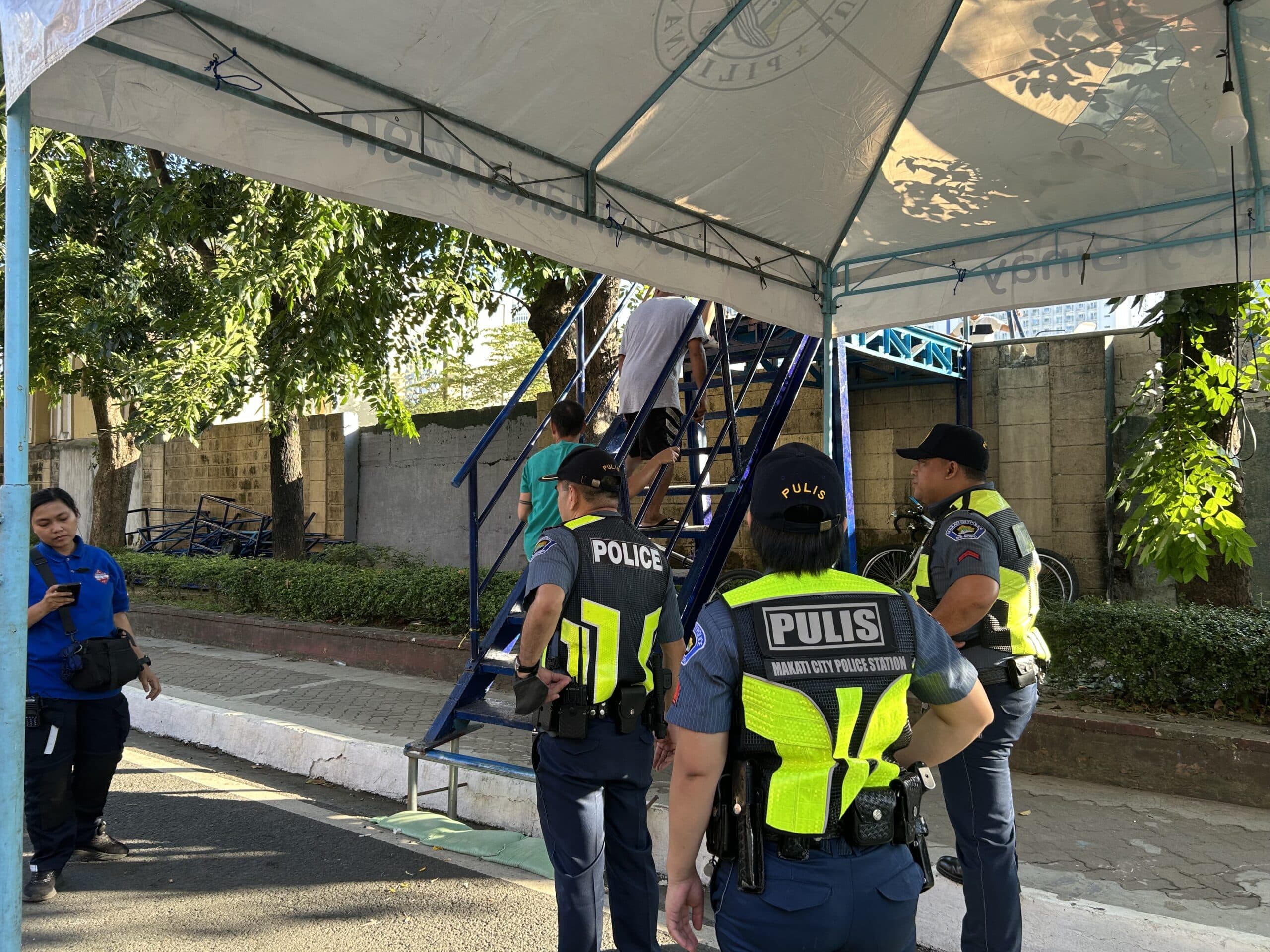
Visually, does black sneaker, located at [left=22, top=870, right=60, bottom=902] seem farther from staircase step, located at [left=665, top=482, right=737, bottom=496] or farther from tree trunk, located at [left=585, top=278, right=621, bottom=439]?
tree trunk, located at [left=585, top=278, right=621, bottom=439]

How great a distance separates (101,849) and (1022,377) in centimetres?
955

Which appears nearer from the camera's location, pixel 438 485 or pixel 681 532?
pixel 681 532

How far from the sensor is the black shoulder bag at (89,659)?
4.38 metres

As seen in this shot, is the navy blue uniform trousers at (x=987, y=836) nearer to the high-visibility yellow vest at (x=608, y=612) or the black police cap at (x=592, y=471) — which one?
the high-visibility yellow vest at (x=608, y=612)

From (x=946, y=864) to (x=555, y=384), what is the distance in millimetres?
6489

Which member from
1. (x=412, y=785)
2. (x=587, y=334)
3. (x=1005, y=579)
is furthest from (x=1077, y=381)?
(x=412, y=785)

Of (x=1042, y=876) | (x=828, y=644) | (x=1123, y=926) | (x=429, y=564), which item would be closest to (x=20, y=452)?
(x=828, y=644)

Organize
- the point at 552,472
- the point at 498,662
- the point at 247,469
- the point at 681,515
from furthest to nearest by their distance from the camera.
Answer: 1. the point at 247,469
2. the point at 681,515
3. the point at 498,662
4. the point at 552,472

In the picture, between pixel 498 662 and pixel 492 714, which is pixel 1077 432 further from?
pixel 492 714

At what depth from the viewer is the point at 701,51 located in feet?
15.1

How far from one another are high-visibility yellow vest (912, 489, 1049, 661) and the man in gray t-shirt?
2.48 m

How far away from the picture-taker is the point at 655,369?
19.6ft

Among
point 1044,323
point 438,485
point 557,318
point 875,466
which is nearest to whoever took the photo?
point 557,318

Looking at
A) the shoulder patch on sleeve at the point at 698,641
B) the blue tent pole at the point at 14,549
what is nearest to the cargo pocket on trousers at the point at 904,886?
the shoulder patch on sleeve at the point at 698,641
